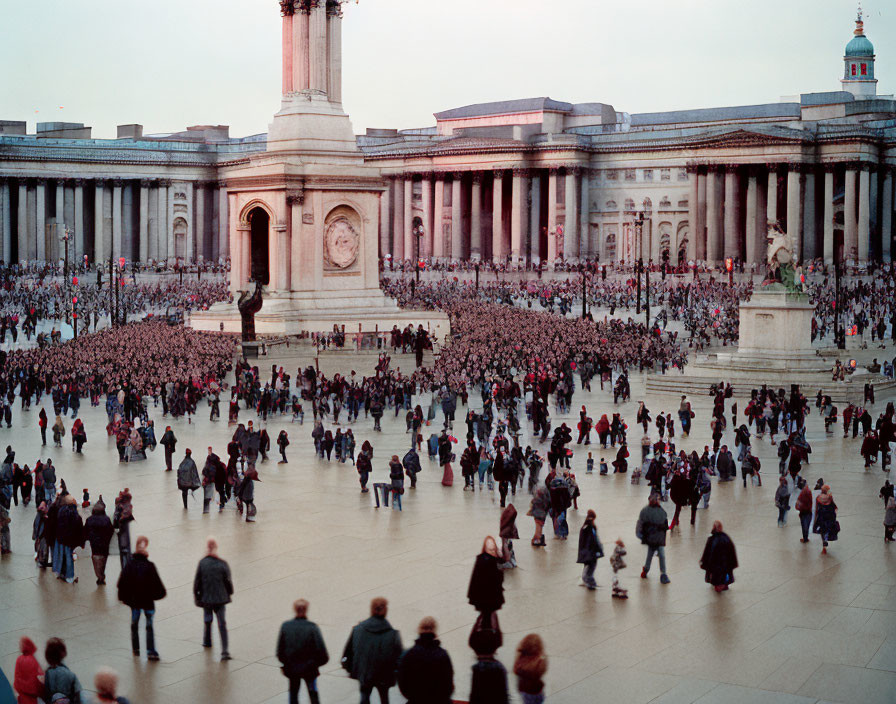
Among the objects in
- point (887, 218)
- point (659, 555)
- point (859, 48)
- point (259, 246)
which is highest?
point (859, 48)

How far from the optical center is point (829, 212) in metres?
107

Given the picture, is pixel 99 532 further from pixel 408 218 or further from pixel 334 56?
pixel 408 218

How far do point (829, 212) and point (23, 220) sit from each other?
71135 millimetres

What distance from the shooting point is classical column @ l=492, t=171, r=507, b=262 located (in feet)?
393

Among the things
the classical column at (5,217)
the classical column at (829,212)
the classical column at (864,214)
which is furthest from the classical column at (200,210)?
the classical column at (864,214)

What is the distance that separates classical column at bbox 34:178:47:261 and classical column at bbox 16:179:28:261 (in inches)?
35.1

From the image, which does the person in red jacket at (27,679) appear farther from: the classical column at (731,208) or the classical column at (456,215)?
the classical column at (456,215)

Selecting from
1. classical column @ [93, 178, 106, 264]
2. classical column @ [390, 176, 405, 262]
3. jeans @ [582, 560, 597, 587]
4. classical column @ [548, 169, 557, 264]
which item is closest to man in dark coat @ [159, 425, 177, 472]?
jeans @ [582, 560, 597, 587]

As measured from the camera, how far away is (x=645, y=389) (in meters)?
48.9

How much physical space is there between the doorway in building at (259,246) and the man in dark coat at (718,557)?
165ft

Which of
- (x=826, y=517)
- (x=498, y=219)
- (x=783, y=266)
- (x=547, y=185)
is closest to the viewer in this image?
(x=826, y=517)

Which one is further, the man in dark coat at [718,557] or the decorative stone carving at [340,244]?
the decorative stone carving at [340,244]

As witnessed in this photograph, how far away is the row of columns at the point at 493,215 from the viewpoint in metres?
118

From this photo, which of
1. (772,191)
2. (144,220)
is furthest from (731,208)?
(144,220)
